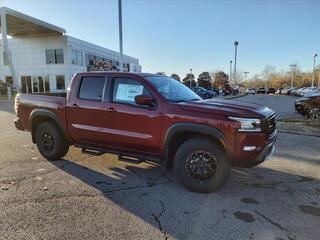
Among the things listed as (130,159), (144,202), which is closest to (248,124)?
(144,202)

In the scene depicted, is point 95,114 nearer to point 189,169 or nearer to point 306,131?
point 189,169

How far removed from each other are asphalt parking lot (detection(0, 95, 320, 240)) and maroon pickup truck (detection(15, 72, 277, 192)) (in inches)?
17.5

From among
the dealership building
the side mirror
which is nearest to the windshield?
the side mirror

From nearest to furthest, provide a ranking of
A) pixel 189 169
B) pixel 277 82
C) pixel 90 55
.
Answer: pixel 189 169, pixel 90 55, pixel 277 82

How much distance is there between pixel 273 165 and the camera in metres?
6.48

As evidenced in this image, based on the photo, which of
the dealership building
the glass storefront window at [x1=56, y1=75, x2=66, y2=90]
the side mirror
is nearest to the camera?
the side mirror

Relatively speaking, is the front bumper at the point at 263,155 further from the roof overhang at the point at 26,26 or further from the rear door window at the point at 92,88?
the roof overhang at the point at 26,26

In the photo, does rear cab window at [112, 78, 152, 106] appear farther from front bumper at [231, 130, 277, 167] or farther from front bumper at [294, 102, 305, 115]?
front bumper at [294, 102, 305, 115]

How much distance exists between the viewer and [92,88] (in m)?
5.95

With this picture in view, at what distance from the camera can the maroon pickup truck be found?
458cm

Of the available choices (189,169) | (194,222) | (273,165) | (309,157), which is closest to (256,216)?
(194,222)

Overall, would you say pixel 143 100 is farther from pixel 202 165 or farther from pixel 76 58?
pixel 76 58

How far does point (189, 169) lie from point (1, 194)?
2933 mm

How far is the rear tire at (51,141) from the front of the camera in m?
6.48
